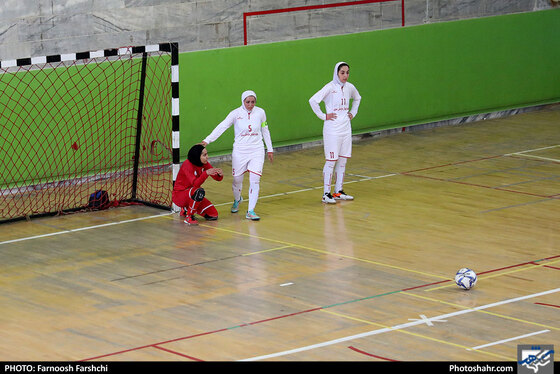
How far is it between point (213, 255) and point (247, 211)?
103 inches

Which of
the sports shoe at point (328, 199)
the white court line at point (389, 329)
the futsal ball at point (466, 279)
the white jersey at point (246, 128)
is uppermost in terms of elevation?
the white jersey at point (246, 128)

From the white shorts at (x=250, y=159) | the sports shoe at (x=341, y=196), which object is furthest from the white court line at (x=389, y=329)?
Result: the sports shoe at (x=341, y=196)

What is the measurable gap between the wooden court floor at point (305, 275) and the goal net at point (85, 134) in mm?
1245

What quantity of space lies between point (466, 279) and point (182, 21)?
12.1 meters

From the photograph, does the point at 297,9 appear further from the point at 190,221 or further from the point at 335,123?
the point at 190,221

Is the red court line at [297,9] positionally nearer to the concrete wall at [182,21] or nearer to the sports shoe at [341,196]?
the concrete wall at [182,21]

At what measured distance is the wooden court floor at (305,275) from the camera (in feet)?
32.8

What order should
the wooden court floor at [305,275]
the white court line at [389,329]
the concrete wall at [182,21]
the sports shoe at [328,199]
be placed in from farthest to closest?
the concrete wall at [182,21]
the sports shoe at [328,199]
the wooden court floor at [305,275]
the white court line at [389,329]

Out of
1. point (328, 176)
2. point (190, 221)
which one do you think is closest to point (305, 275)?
point (190, 221)

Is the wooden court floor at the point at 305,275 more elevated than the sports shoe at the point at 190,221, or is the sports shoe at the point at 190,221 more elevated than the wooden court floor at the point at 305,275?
the sports shoe at the point at 190,221

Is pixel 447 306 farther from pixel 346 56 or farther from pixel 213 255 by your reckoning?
pixel 346 56

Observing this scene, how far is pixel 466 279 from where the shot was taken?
11500 mm

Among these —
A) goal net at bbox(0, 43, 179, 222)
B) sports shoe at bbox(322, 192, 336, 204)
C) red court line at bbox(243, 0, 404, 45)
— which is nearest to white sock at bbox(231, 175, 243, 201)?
goal net at bbox(0, 43, 179, 222)

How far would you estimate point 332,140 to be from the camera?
16531 millimetres
